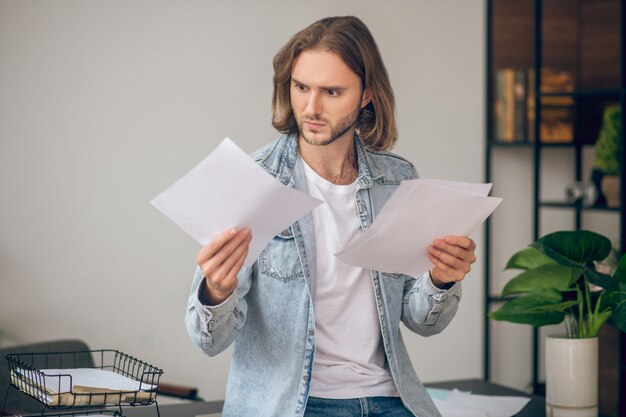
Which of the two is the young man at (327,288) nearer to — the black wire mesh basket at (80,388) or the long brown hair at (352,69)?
the long brown hair at (352,69)

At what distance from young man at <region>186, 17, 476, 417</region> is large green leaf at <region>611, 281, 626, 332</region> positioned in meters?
0.43

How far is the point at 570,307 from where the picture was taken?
7.30ft

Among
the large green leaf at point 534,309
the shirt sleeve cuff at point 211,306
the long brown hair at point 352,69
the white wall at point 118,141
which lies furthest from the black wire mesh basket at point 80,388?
the white wall at point 118,141

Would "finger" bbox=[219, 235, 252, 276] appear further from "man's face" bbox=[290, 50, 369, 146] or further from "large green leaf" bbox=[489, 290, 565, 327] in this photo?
"large green leaf" bbox=[489, 290, 565, 327]

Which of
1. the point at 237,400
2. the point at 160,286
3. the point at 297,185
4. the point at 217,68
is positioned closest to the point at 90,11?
the point at 217,68

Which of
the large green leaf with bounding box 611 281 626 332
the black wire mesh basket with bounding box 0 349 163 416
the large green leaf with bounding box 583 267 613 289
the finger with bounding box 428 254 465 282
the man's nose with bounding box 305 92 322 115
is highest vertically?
the man's nose with bounding box 305 92 322 115

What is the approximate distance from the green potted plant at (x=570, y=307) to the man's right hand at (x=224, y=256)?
865mm

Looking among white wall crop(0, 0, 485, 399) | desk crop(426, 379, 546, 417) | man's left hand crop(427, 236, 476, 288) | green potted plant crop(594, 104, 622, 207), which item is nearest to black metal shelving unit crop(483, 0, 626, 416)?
green potted plant crop(594, 104, 622, 207)

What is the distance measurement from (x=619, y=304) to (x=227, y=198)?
41.2 inches

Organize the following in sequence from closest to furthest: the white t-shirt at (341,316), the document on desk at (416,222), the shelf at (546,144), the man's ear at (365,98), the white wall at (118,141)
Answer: the document on desk at (416,222) → the white t-shirt at (341,316) → the man's ear at (365,98) → the white wall at (118,141) → the shelf at (546,144)

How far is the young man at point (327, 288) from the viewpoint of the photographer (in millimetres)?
1829

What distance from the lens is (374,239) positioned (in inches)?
67.3

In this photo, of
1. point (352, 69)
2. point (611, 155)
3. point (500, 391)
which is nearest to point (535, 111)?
point (611, 155)

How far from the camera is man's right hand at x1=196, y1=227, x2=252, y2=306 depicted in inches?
61.7
